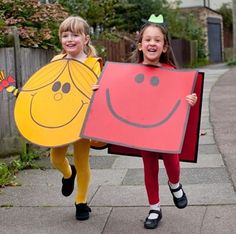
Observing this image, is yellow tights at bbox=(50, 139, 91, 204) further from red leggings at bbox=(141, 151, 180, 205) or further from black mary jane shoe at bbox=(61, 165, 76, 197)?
red leggings at bbox=(141, 151, 180, 205)

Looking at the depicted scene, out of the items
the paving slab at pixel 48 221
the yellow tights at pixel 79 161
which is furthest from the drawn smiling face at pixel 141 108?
the paving slab at pixel 48 221

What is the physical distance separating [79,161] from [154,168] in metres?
0.63

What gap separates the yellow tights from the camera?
4.44 metres

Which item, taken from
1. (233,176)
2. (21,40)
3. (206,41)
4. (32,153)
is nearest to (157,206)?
(233,176)

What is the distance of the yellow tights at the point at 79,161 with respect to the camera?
4.44m

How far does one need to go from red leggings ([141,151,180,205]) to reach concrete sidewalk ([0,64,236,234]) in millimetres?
283

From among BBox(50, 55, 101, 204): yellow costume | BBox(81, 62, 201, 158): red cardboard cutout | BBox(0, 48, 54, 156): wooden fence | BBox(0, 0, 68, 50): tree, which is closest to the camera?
BBox(81, 62, 201, 158): red cardboard cutout

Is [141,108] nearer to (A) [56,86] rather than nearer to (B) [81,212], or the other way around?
(A) [56,86]

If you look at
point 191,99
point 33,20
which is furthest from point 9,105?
point 191,99

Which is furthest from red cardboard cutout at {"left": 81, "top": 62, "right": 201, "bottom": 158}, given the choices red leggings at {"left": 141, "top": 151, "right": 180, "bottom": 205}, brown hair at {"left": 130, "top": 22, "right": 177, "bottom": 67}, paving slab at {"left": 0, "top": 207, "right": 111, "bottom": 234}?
paving slab at {"left": 0, "top": 207, "right": 111, "bottom": 234}

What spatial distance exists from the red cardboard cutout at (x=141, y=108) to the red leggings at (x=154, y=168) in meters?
0.28

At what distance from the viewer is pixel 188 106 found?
4.04 m

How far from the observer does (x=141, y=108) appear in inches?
162

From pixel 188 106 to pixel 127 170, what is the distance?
241 cm
